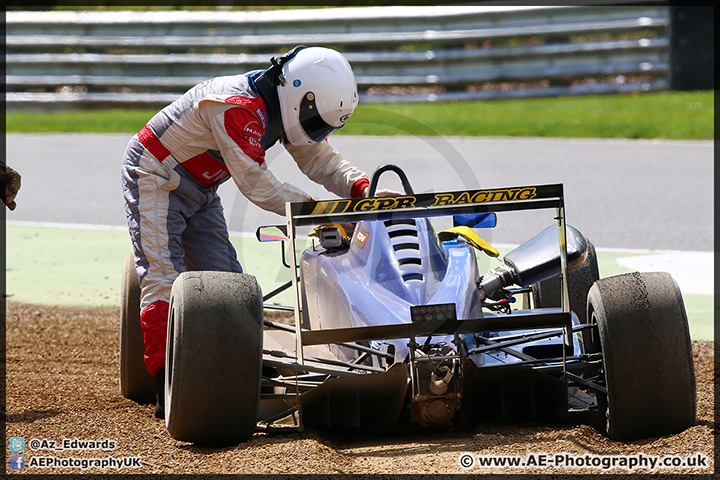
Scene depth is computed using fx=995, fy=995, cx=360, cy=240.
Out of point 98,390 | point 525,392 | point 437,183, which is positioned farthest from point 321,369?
point 437,183

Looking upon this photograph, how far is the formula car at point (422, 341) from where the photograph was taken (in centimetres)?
378

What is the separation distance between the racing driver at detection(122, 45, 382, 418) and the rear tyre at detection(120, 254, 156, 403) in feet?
0.73

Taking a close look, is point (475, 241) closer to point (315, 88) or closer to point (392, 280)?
point (392, 280)

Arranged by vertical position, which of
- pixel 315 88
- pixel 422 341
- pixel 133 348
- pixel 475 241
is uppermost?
pixel 315 88

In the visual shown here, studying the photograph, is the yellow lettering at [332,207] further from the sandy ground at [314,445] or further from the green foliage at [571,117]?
the green foliage at [571,117]

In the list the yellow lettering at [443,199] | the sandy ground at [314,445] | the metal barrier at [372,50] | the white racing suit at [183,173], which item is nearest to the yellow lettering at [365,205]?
the yellow lettering at [443,199]

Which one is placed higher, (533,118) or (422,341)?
(533,118)

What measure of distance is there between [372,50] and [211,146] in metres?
13.1

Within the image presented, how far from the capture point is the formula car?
12.4 feet

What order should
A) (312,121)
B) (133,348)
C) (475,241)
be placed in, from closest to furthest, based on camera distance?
(475,241)
(312,121)
(133,348)

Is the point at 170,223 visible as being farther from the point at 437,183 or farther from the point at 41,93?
the point at 41,93

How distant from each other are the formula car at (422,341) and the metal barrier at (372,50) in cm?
1294

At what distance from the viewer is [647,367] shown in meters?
3.78

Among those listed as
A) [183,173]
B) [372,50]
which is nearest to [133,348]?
[183,173]
